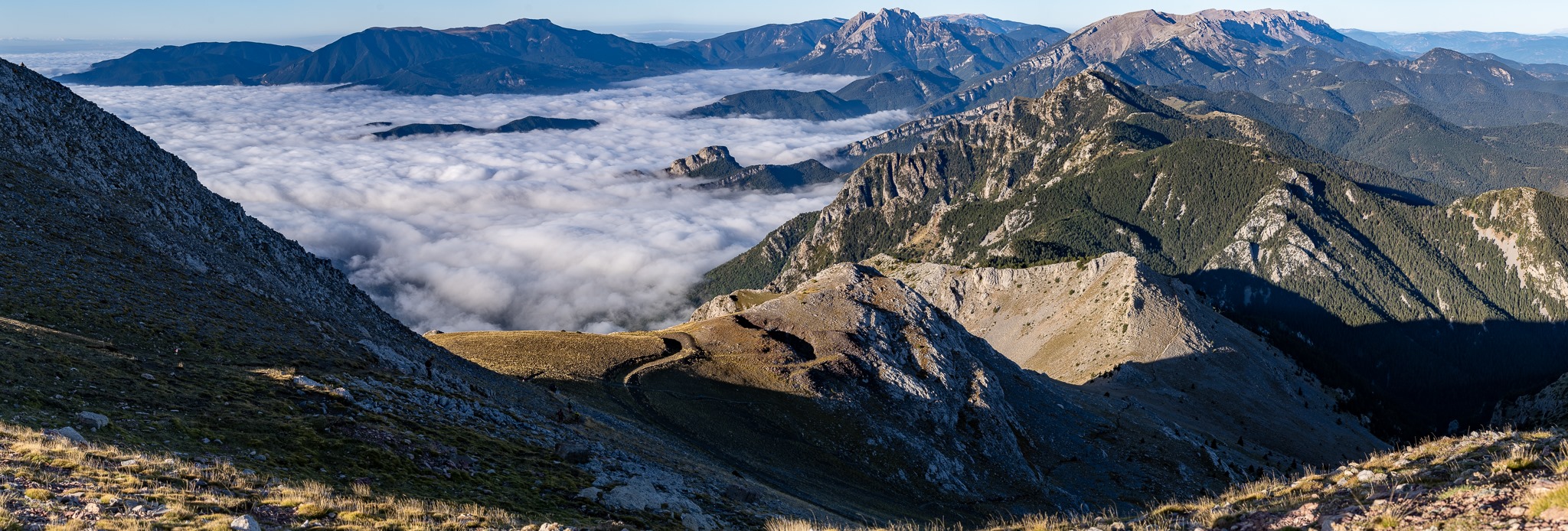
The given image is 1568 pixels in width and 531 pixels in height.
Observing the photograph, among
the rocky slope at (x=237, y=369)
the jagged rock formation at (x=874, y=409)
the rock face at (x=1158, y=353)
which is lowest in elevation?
the rock face at (x=1158, y=353)

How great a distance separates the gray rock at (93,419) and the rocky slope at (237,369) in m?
0.06

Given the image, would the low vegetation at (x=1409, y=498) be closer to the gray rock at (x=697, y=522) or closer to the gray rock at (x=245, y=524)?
the gray rock at (x=697, y=522)

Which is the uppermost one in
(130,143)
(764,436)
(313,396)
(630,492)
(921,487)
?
(130,143)

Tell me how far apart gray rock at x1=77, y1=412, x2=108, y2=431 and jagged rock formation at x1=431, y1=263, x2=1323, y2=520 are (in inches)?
1352

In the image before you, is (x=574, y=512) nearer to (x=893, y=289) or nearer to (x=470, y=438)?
(x=470, y=438)

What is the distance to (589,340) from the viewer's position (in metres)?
78.6

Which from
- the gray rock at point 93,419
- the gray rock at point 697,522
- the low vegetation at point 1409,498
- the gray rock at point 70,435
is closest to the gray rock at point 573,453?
the gray rock at point 697,522

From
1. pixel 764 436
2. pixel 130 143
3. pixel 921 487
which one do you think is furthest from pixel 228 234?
pixel 921 487

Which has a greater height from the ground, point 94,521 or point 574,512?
point 94,521

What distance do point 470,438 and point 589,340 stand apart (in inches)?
1678

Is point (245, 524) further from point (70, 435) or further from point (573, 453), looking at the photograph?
point (573, 453)

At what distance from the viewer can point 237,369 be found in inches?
1426

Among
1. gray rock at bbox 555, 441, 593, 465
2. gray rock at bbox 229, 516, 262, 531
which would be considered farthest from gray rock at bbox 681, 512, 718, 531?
gray rock at bbox 229, 516, 262, 531

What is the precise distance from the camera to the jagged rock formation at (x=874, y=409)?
65.1 meters
